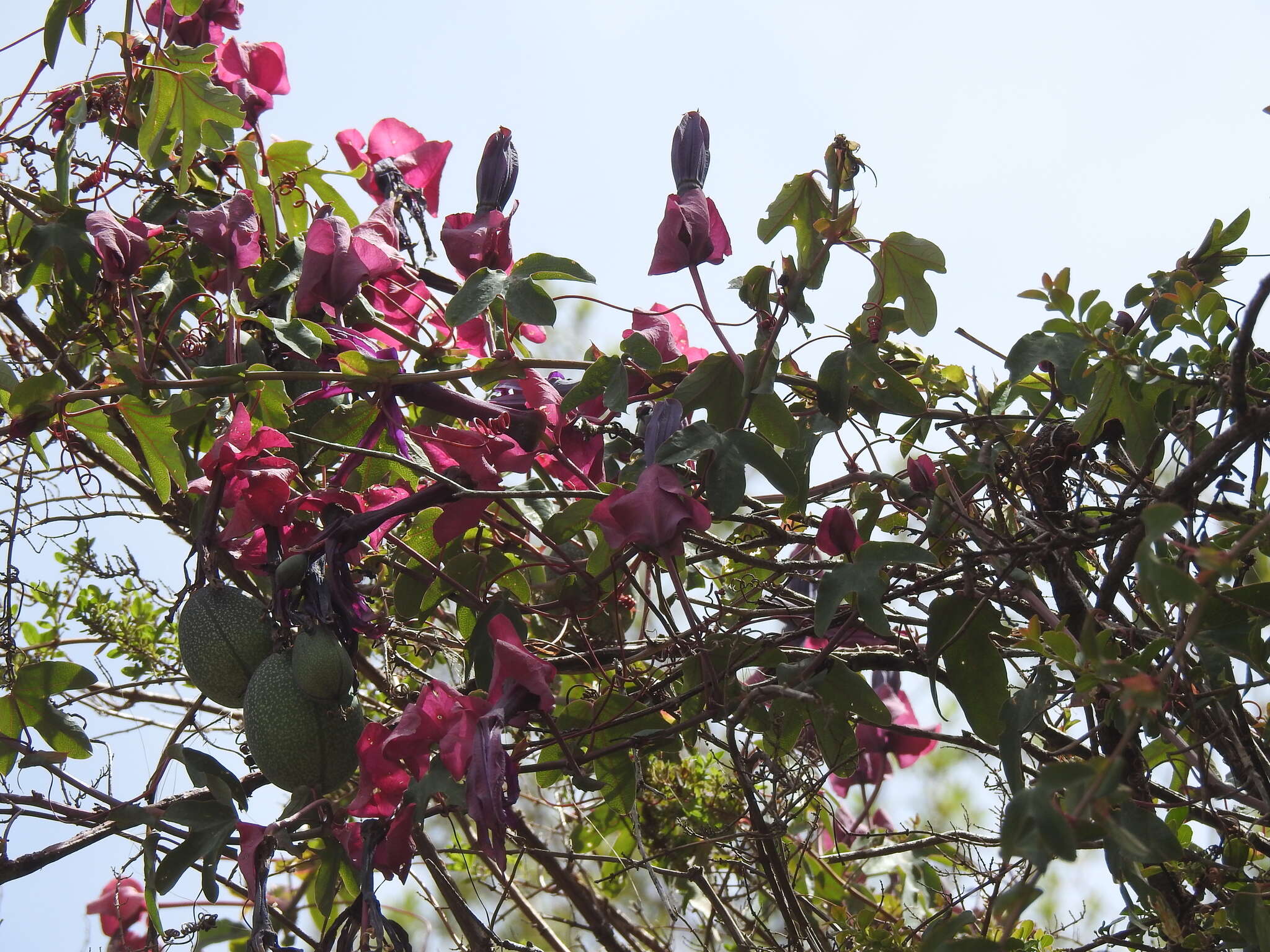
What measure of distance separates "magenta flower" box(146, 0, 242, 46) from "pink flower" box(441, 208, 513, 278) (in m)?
0.75

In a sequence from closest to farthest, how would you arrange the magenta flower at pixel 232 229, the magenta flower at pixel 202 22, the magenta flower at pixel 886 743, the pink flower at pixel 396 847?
the pink flower at pixel 396 847 → the magenta flower at pixel 232 229 → the magenta flower at pixel 886 743 → the magenta flower at pixel 202 22

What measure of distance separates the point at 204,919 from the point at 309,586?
0.38 meters

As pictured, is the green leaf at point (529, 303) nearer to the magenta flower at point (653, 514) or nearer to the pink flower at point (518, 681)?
the magenta flower at point (653, 514)

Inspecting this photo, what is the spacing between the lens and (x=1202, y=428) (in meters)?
1.17

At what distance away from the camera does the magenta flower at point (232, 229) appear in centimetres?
129

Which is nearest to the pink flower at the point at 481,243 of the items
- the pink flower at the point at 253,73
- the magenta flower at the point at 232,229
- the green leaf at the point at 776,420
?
the magenta flower at the point at 232,229

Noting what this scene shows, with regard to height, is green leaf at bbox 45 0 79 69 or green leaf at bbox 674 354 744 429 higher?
green leaf at bbox 45 0 79 69

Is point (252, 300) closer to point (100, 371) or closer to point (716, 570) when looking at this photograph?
point (100, 371)

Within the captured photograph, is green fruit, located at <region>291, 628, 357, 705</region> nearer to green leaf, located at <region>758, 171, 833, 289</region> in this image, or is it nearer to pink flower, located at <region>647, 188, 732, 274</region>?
pink flower, located at <region>647, 188, 732, 274</region>

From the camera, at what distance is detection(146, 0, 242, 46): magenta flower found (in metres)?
1.71

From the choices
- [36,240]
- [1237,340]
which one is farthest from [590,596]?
[36,240]

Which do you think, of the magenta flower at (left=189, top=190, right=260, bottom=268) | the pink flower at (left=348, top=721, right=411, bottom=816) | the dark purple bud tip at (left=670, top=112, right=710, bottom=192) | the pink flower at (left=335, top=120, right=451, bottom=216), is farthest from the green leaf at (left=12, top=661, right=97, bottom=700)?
the dark purple bud tip at (left=670, top=112, right=710, bottom=192)

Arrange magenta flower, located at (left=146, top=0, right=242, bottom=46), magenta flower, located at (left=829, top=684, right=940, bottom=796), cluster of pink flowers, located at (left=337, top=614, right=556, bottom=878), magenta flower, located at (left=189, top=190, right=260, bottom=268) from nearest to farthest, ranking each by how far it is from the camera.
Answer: cluster of pink flowers, located at (left=337, top=614, right=556, bottom=878)
magenta flower, located at (left=189, top=190, right=260, bottom=268)
magenta flower, located at (left=829, top=684, right=940, bottom=796)
magenta flower, located at (left=146, top=0, right=242, bottom=46)

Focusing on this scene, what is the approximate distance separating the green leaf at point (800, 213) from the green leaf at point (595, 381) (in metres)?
0.22
